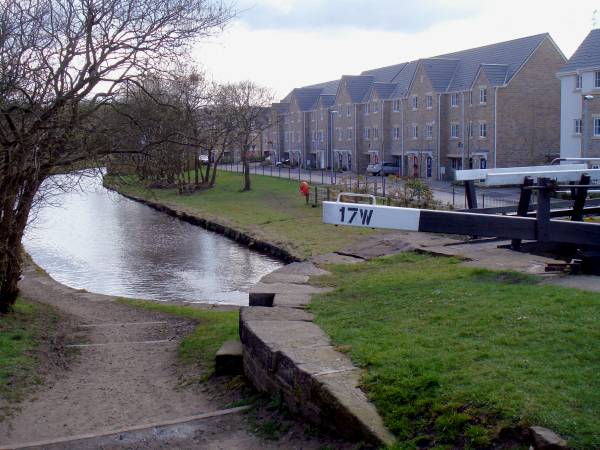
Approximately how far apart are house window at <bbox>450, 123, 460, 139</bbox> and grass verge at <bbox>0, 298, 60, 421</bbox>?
43502mm

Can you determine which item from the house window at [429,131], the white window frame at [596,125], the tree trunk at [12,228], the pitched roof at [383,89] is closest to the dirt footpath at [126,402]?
the tree trunk at [12,228]

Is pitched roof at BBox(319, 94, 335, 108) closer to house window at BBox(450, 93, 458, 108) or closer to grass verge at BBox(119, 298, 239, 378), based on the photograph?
house window at BBox(450, 93, 458, 108)

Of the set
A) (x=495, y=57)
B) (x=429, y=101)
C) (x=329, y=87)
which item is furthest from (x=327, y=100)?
(x=495, y=57)

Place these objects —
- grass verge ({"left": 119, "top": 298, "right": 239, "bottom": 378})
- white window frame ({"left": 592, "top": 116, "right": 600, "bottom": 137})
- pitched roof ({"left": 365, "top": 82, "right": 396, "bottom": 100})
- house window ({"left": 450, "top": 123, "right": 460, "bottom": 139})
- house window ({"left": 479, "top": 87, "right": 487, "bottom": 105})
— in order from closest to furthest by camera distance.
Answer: grass verge ({"left": 119, "top": 298, "right": 239, "bottom": 378}) < white window frame ({"left": 592, "top": 116, "right": 600, "bottom": 137}) < house window ({"left": 479, "top": 87, "right": 487, "bottom": 105}) < house window ({"left": 450, "top": 123, "right": 460, "bottom": 139}) < pitched roof ({"left": 365, "top": 82, "right": 396, "bottom": 100})

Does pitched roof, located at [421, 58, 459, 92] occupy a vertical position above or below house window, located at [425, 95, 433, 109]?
above

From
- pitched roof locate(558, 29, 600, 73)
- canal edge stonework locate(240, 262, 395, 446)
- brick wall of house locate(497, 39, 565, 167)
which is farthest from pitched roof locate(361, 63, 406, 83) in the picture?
canal edge stonework locate(240, 262, 395, 446)

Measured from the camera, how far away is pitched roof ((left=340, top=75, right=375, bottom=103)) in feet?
234

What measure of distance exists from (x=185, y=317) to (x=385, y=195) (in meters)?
20.4

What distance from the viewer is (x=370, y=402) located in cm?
587

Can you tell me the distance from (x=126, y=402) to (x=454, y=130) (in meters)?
49.2

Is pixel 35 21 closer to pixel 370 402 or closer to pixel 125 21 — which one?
pixel 125 21

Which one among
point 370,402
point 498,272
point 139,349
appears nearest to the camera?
point 370,402

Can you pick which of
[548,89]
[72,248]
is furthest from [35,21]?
[548,89]

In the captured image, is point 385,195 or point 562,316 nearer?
point 562,316
